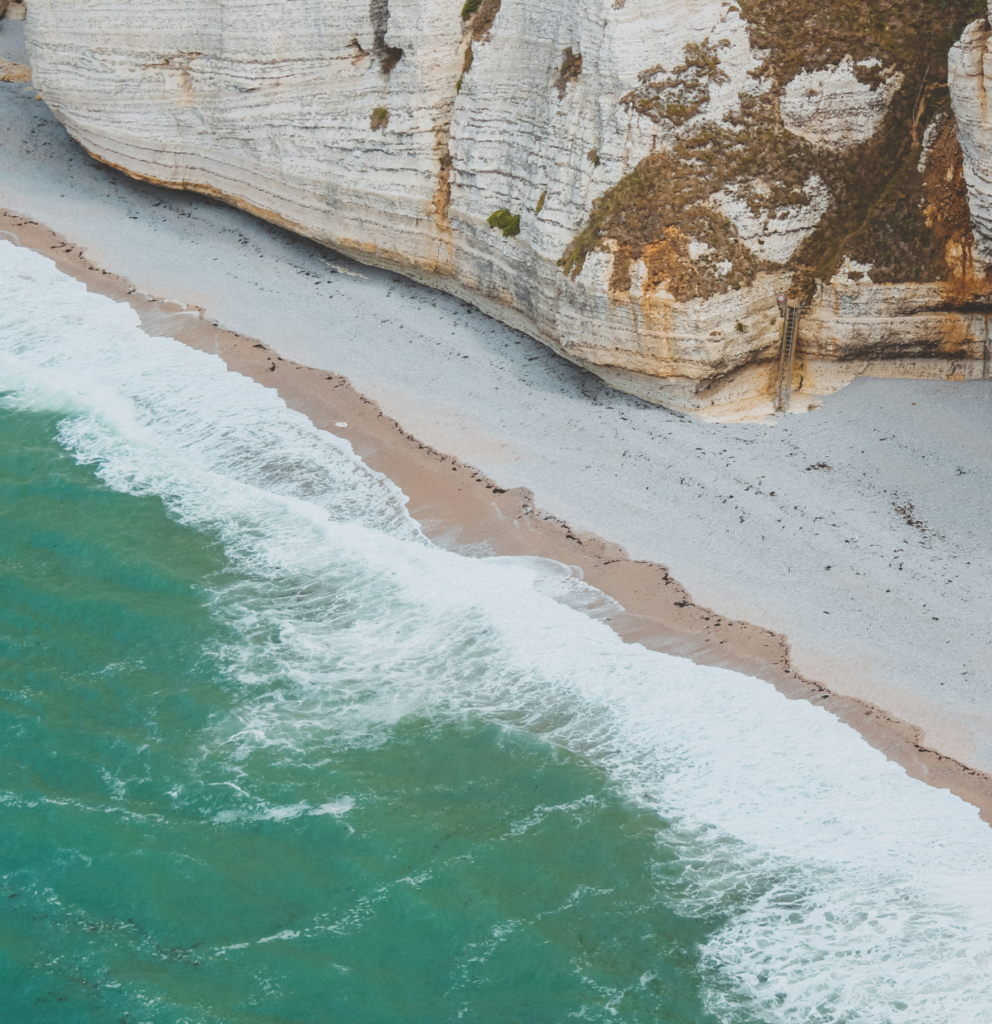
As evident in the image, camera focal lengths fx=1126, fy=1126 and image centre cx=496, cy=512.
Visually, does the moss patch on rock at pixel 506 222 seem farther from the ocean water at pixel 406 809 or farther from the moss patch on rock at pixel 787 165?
the ocean water at pixel 406 809

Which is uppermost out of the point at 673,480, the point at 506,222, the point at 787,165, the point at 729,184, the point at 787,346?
the point at 787,165

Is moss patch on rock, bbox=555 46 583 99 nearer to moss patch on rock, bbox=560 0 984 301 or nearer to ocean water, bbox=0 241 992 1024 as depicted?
moss patch on rock, bbox=560 0 984 301

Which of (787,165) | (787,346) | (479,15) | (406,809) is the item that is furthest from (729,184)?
(406,809)

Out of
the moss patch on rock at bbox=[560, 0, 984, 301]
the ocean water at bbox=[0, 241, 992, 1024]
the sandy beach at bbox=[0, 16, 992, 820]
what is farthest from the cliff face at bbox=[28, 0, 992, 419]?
the ocean water at bbox=[0, 241, 992, 1024]

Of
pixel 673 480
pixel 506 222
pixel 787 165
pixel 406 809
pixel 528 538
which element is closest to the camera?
pixel 406 809

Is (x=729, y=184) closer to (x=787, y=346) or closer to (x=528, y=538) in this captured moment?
(x=787, y=346)

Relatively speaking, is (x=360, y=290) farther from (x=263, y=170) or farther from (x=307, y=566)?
(x=307, y=566)

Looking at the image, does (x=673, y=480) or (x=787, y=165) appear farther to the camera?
(x=787, y=165)
